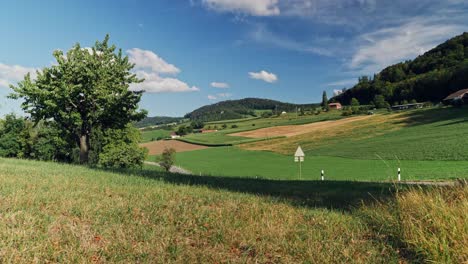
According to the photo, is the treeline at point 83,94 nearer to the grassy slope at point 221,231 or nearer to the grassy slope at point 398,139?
the grassy slope at point 221,231

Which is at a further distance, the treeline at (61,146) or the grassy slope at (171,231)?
the treeline at (61,146)

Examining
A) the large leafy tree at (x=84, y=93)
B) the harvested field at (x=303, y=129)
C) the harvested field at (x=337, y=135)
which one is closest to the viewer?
the large leafy tree at (x=84, y=93)

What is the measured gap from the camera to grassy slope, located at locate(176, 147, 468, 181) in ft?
90.0

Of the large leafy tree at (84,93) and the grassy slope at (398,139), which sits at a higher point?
the large leafy tree at (84,93)

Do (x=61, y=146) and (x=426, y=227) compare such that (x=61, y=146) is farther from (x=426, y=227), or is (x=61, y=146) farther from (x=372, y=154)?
(x=426, y=227)

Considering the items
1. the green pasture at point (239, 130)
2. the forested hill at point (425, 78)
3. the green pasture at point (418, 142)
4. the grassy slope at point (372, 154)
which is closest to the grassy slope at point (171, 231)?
the grassy slope at point (372, 154)

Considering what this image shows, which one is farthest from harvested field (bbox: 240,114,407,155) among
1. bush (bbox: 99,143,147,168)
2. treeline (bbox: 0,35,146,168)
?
treeline (bbox: 0,35,146,168)

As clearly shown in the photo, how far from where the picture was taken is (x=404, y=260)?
12.7 feet

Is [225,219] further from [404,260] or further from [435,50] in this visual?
[435,50]

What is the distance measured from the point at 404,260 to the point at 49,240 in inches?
Answer: 188

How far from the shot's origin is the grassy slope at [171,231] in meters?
3.88

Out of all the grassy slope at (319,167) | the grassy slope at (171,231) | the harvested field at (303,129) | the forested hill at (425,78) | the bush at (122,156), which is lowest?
the grassy slope at (319,167)

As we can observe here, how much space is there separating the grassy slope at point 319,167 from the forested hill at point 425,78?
82026 millimetres

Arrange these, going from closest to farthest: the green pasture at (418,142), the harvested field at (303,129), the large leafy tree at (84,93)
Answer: the large leafy tree at (84,93)
the green pasture at (418,142)
the harvested field at (303,129)
